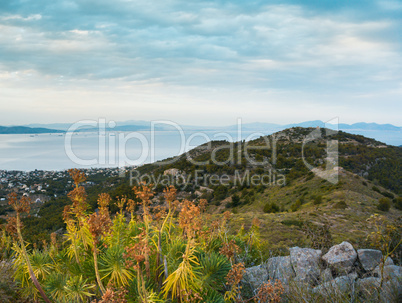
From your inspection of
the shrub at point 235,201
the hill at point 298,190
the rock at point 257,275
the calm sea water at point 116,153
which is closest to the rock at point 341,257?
the rock at point 257,275

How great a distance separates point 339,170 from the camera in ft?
70.1

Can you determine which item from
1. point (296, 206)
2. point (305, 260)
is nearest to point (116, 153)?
point (296, 206)

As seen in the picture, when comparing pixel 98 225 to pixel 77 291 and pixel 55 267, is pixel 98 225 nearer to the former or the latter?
pixel 77 291

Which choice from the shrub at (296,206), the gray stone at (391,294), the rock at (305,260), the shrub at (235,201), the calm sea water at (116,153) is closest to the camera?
the gray stone at (391,294)

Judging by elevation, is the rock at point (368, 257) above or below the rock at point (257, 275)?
below

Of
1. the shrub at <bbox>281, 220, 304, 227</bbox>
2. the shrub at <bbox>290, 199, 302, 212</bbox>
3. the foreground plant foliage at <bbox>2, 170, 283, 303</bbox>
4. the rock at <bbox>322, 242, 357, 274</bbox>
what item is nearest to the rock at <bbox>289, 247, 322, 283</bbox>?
the rock at <bbox>322, 242, 357, 274</bbox>

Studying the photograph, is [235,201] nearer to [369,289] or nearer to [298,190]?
[298,190]

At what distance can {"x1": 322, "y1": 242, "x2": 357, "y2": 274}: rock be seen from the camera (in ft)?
14.3

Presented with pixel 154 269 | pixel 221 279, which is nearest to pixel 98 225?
pixel 154 269

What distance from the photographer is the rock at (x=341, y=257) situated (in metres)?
A: 4.36

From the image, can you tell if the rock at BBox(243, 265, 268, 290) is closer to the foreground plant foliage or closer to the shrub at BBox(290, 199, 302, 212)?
the foreground plant foliage

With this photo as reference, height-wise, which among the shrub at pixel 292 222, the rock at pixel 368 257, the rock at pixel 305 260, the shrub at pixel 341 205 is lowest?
the shrub at pixel 341 205

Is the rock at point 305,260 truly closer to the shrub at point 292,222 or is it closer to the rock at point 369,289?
the rock at point 369,289

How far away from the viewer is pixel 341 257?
14.8ft
